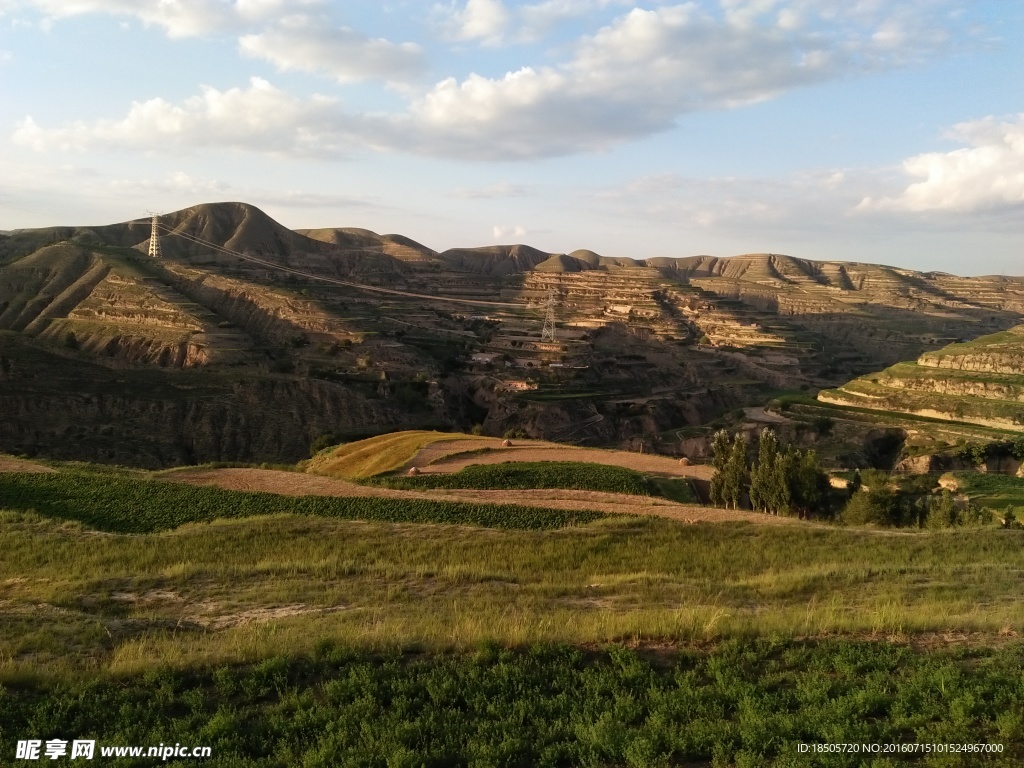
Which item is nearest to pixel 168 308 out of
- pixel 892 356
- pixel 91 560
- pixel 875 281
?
pixel 91 560

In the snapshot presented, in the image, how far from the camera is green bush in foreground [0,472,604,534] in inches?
819

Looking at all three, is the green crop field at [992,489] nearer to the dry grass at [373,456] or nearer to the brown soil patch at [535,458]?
the brown soil patch at [535,458]

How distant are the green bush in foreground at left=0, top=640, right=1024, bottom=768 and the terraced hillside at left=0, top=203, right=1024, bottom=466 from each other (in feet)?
155

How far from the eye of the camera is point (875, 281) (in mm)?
193750

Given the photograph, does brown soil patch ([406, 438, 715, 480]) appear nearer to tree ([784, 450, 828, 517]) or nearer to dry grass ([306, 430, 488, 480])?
dry grass ([306, 430, 488, 480])

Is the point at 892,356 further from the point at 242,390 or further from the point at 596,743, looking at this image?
the point at 596,743

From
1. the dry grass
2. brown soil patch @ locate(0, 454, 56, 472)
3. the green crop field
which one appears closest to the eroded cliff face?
the dry grass

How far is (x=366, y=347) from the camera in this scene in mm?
80812

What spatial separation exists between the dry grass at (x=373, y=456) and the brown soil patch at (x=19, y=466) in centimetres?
1041

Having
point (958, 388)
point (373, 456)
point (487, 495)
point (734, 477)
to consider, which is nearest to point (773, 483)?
point (734, 477)

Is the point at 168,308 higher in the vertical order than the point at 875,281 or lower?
lower

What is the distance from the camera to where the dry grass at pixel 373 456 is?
1282 inches

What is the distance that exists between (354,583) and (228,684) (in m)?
5.67

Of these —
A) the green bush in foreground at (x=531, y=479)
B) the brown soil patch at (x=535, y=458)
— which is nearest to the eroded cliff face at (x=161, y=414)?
the brown soil patch at (x=535, y=458)
